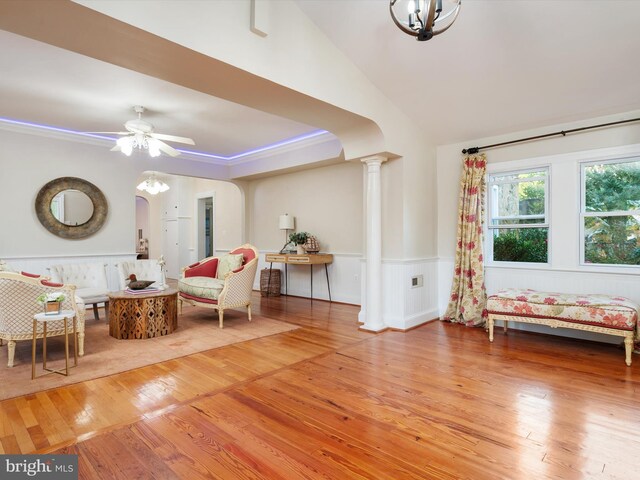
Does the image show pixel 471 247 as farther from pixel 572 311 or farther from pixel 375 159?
pixel 375 159

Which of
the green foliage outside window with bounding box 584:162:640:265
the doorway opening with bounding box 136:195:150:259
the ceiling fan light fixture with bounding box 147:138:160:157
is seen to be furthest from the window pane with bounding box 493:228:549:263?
the doorway opening with bounding box 136:195:150:259

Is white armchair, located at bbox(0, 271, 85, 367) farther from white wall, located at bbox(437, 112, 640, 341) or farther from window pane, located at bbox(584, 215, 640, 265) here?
window pane, located at bbox(584, 215, 640, 265)

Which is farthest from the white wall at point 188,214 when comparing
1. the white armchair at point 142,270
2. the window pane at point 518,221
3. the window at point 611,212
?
the window at point 611,212

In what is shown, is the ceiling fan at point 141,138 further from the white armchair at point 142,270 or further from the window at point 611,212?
the window at point 611,212

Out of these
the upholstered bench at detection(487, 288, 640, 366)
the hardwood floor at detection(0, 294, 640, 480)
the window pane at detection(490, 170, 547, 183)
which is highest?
the window pane at detection(490, 170, 547, 183)

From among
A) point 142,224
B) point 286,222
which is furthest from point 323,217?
point 142,224

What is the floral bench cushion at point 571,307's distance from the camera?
11.0 ft

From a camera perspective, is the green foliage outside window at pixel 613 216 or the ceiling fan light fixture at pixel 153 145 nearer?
the green foliage outside window at pixel 613 216

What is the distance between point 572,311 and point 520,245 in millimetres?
1230

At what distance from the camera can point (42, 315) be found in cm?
302

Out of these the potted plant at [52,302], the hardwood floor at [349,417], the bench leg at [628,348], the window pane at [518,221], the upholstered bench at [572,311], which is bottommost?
the hardwood floor at [349,417]

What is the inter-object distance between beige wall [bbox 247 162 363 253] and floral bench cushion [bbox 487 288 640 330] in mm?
2675

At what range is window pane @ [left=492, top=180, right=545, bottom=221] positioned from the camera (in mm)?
4516

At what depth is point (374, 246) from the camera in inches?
181
